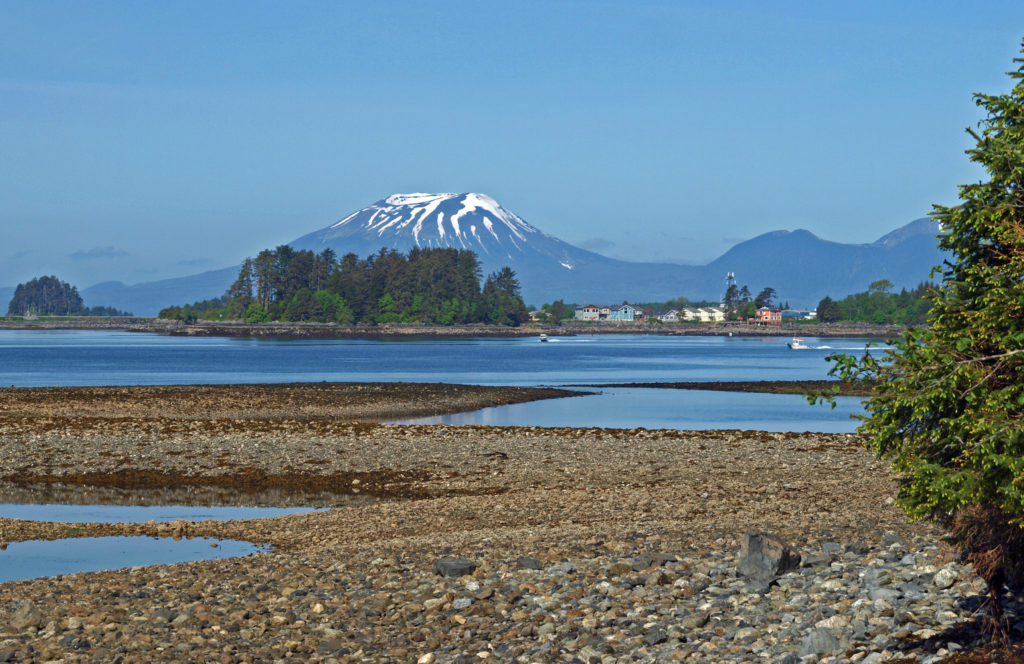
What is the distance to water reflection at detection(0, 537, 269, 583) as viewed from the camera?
19.2m

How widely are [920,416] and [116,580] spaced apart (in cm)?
1225

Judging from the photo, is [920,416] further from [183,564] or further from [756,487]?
[756,487]

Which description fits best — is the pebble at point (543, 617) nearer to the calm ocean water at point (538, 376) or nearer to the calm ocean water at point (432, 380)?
the calm ocean water at point (432, 380)

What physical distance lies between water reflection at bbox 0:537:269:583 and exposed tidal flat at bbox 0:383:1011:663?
0.68 meters

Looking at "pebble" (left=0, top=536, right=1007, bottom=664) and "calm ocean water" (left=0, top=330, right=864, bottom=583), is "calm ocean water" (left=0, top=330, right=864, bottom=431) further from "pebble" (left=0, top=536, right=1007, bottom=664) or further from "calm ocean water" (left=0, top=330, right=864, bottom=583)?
"pebble" (left=0, top=536, right=1007, bottom=664)

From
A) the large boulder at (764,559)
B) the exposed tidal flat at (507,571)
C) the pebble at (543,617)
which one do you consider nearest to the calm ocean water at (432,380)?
the exposed tidal flat at (507,571)

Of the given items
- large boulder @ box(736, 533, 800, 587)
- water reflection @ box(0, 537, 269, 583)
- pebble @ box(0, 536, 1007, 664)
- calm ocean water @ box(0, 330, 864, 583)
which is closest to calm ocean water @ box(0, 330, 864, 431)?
calm ocean water @ box(0, 330, 864, 583)

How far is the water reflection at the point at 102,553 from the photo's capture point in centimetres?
1923

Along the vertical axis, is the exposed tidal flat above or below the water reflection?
above

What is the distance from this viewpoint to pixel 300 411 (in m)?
57.4

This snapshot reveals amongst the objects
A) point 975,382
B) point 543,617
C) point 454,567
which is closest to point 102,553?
point 454,567

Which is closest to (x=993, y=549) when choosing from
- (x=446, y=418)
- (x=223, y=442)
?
(x=223, y=442)

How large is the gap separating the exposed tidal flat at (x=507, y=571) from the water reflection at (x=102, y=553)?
0.68m

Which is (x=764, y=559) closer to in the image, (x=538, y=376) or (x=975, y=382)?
(x=975, y=382)
